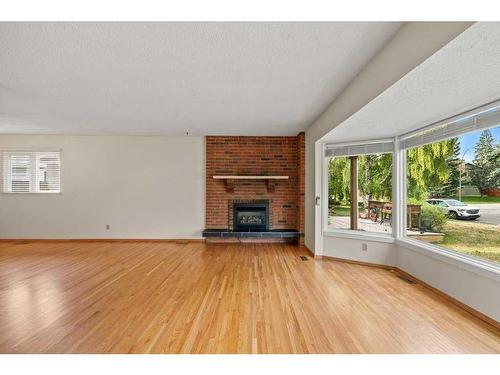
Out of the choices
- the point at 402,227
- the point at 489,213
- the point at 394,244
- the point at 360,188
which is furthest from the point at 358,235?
the point at 489,213

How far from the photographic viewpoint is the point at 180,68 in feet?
8.86

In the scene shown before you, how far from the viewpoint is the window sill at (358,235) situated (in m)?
4.17

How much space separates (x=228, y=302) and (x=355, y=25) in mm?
2735

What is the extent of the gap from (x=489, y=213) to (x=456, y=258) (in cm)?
58

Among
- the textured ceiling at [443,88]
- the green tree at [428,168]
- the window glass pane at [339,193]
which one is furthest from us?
the window glass pane at [339,193]

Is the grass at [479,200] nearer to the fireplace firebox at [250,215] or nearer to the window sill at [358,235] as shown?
the window sill at [358,235]

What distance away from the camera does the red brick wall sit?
20.3ft

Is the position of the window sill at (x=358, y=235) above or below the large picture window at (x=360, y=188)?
below

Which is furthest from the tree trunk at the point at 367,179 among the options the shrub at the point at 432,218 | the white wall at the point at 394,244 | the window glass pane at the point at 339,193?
the shrub at the point at 432,218

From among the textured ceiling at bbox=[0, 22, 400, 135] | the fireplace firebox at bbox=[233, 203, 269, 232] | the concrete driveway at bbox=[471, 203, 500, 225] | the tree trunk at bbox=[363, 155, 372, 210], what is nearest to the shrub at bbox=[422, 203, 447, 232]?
the concrete driveway at bbox=[471, 203, 500, 225]

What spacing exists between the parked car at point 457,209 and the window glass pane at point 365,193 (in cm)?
83

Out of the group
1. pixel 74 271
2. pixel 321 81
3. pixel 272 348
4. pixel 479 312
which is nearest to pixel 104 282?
pixel 74 271

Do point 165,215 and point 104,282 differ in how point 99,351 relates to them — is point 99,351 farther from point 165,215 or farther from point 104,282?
point 165,215

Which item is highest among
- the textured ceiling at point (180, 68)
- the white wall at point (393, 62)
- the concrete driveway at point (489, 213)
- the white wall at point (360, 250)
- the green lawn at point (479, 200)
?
the textured ceiling at point (180, 68)
